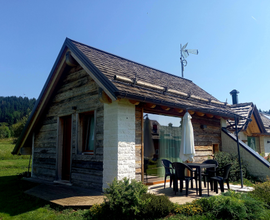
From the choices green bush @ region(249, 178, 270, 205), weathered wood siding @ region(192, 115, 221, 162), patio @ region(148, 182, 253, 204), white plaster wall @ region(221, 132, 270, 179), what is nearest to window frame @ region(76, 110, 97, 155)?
patio @ region(148, 182, 253, 204)

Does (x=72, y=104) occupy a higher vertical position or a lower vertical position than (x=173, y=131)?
higher

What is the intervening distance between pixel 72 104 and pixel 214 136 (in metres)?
7.00

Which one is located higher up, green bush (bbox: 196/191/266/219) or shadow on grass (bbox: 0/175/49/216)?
green bush (bbox: 196/191/266/219)

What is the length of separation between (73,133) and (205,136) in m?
6.03

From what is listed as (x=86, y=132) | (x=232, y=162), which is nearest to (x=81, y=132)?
(x=86, y=132)

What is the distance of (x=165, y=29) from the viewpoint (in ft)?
31.0

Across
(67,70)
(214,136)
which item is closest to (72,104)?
(67,70)

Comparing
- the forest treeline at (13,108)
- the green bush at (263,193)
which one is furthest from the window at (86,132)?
the forest treeline at (13,108)

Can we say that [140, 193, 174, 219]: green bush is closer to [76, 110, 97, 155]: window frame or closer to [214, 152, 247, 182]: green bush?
[76, 110, 97, 155]: window frame

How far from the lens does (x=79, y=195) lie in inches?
259

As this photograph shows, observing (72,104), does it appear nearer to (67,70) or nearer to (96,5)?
(67,70)

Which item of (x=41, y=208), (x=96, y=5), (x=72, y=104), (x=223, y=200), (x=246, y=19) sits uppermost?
(x=96, y=5)

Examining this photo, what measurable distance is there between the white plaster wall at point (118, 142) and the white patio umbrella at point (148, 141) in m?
0.94

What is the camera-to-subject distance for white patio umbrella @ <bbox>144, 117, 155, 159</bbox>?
7742 mm
